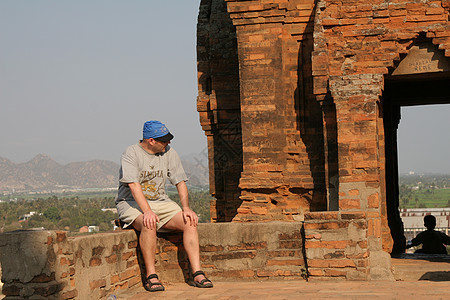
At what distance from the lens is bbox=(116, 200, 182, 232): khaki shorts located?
666 cm

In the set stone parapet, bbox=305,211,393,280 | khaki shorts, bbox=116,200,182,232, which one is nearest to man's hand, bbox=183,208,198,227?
khaki shorts, bbox=116,200,182,232

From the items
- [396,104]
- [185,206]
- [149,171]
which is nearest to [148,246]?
[185,206]

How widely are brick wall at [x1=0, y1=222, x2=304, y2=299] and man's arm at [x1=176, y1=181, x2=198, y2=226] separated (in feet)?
1.38

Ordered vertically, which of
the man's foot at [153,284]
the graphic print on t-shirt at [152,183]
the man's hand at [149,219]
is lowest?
the man's foot at [153,284]

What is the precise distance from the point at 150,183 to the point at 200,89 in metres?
6.83

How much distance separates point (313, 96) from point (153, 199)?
5.12 m

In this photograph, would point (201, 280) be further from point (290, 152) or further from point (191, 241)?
point (290, 152)

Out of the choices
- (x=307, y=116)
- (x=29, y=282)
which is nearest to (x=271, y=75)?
(x=307, y=116)

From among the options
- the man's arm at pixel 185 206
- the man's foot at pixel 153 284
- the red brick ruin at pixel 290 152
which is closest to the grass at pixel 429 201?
the red brick ruin at pixel 290 152

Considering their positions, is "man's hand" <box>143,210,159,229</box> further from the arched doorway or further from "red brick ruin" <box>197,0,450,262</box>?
the arched doorway

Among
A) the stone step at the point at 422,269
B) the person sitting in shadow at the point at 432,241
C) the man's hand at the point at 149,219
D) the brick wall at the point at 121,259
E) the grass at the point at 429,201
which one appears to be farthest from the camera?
the grass at the point at 429,201

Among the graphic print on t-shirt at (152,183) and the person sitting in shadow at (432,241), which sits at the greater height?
the graphic print on t-shirt at (152,183)

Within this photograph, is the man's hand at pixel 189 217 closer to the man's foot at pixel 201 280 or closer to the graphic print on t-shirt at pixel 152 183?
the graphic print on t-shirt at pixel 152 183

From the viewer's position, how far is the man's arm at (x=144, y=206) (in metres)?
6.33
